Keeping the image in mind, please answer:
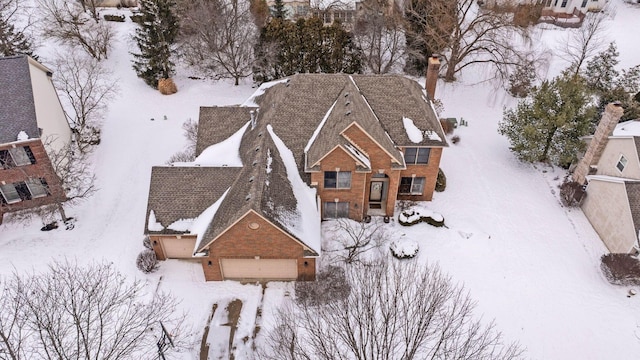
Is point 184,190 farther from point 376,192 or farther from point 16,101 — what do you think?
point 16,101

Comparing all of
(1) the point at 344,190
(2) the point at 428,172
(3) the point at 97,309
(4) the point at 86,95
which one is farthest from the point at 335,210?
(4) the point at 86,95

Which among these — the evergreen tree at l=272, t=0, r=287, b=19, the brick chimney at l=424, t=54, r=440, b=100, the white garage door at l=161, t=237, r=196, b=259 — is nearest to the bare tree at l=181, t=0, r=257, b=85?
the evergreen tree at l=272, t=0, r=287, b=19

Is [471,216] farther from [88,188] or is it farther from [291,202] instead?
[88,188]

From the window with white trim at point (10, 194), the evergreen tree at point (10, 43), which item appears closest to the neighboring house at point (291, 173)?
the window with white trim at point (10, 194)

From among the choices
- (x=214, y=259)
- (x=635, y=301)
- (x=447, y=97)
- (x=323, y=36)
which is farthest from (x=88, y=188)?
(x=635, y=301)

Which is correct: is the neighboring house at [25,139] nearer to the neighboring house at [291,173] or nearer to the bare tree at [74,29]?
the neighboring house at [291,173]

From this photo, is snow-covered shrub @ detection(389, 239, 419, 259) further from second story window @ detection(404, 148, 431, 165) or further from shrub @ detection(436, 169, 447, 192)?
shrub @ detection(436, 169, 447, 192)
